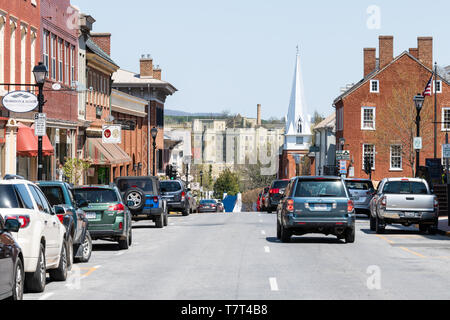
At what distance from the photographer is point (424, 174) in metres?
46.3

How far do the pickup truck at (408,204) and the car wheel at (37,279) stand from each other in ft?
58.3

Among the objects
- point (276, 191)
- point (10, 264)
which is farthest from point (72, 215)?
point (276, 191)

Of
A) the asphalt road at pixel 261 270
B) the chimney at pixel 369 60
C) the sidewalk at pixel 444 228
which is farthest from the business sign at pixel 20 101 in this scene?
the chimney at pixel 369 60

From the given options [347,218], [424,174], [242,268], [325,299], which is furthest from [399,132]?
[325,299]

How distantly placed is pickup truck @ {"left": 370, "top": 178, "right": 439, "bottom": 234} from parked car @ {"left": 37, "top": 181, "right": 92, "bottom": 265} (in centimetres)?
1279

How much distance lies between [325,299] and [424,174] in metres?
34.3

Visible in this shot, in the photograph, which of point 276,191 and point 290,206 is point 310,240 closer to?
point 290,206

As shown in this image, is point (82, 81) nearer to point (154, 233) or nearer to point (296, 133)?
point (154, 233)

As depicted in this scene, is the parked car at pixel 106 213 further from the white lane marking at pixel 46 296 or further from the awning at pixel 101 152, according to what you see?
the awning at pixel 101 152

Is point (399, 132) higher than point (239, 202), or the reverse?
point (399, 132)

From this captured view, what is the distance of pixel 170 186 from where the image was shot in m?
45.3

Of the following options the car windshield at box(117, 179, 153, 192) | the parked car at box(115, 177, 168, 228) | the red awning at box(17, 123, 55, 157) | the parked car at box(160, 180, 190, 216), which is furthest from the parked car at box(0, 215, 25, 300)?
the parked car at box(160, 180, 190, 216)

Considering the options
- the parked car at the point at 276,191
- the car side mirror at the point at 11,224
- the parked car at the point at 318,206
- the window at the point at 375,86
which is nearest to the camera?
the car side mirror at the point at 11,224

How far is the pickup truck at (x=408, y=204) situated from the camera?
30109 mm
